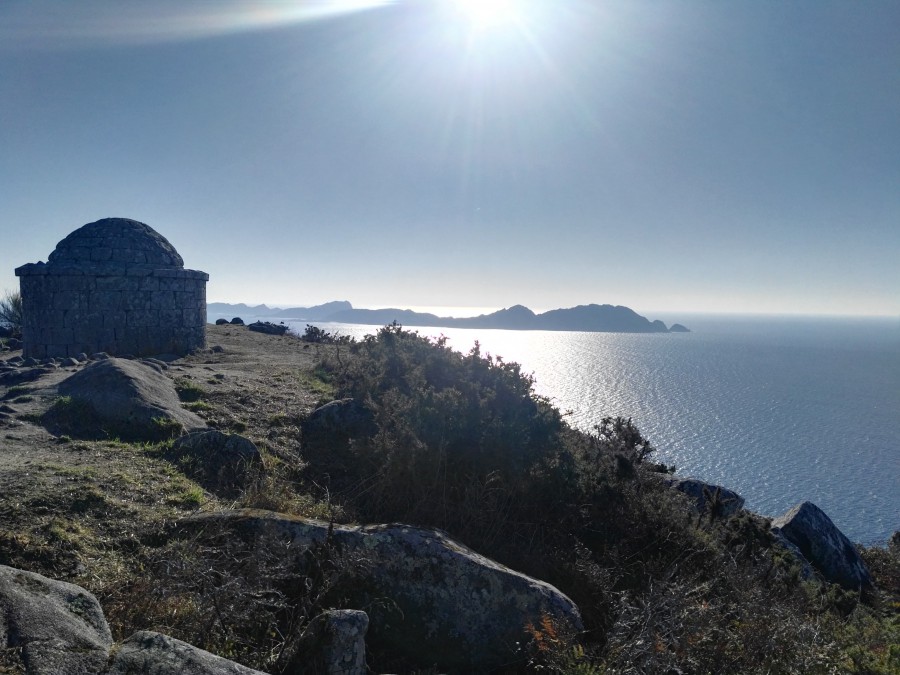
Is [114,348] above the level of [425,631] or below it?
above

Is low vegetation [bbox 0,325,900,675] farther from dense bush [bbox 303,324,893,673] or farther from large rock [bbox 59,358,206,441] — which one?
large rock [bbox 59,358,206,441]

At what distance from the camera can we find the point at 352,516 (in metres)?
5.16

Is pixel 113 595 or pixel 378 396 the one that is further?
pixel 378 396

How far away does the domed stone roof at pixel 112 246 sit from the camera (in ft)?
47.3

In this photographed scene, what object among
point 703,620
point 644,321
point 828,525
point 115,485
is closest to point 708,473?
point 828,525

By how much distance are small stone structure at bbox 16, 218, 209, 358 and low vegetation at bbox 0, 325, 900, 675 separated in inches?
269

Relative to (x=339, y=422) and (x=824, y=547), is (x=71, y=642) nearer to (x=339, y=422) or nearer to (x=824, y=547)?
(x=339, y=422)

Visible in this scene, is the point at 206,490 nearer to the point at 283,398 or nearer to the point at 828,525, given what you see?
the point at 283,398

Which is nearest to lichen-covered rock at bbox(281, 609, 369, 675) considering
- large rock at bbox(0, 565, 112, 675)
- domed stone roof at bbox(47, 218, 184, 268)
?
large rock at bbox(0, 565, 112, 675)

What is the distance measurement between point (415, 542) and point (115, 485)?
10.4ft

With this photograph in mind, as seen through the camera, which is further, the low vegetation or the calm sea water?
the calm sea water

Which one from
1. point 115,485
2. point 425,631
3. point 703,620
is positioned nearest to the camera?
point 703,620

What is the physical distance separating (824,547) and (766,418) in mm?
31387

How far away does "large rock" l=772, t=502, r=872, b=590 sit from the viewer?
32.2 ft
